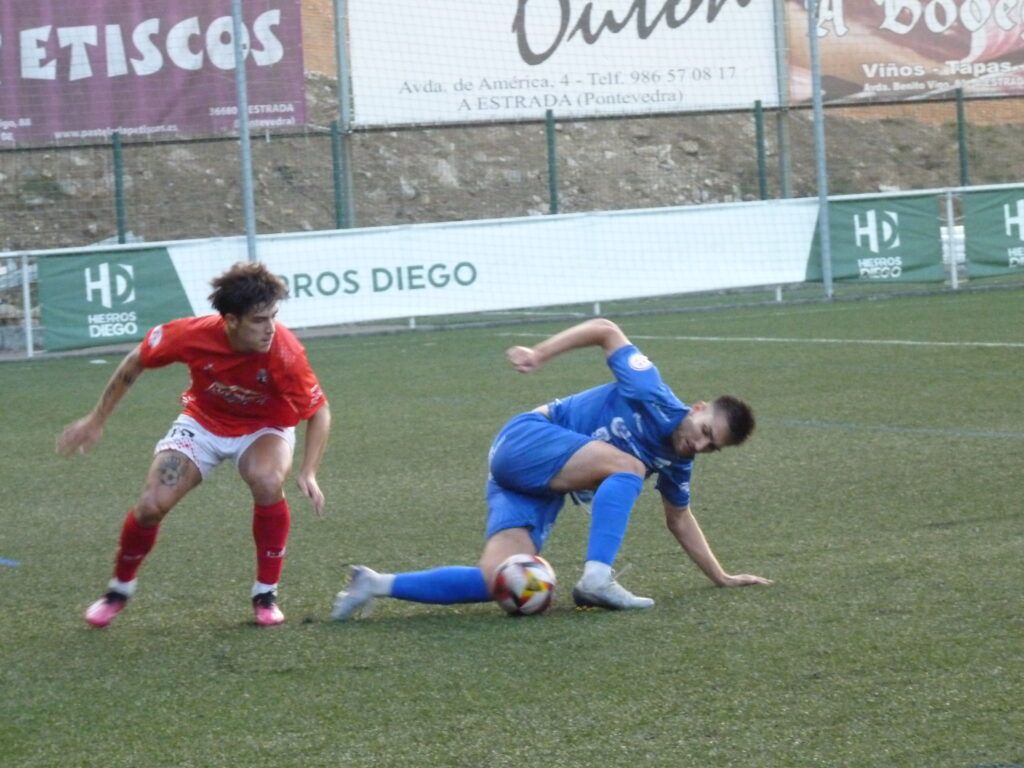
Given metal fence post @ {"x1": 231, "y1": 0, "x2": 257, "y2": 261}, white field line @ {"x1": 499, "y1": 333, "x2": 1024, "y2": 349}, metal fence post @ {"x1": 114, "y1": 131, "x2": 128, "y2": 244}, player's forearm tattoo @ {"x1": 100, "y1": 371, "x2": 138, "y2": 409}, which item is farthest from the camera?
metal fence post @ {"x1": 114, "y1": 131, "x2": 128, "y2": 244}

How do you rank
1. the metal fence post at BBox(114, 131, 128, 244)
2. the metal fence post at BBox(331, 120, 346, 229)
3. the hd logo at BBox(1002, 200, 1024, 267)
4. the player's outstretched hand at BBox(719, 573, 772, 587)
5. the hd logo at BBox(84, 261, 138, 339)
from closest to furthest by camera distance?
1. the player's outstretched hand at BBox(719, 573, 772, 587)
2. the hd logo at BBox(84, 261, 138, 339)
3. the metal fence post at BBox(114, 131, 128, 244)
4. the metal fence post at BBox(331, 120, 346, 229)
5. the hd logo at BBox(1002, 200, 1024, 267)

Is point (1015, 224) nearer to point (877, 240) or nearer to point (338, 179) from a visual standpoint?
point (877, 240)

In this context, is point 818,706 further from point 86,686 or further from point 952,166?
point 952,166

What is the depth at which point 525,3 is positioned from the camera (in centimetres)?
2248

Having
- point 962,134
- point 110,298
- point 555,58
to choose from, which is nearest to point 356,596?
point 110,298

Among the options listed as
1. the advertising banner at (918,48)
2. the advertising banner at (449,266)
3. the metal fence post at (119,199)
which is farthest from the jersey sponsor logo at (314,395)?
the advertising banner at (918,48)

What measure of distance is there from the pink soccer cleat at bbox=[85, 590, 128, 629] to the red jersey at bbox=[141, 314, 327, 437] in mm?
609

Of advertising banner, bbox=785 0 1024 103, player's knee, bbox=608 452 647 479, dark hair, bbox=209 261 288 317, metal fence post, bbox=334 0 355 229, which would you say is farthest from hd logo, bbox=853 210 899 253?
dark hair, bbox=209 261 288 317

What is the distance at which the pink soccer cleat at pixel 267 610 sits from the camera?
506 cm

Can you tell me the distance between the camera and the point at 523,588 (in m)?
4.98

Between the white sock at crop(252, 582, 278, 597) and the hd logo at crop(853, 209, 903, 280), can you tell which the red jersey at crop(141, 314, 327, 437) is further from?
the hd logo at crop(853, 209, 903, 280)

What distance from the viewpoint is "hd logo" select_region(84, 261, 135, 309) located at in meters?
16.0

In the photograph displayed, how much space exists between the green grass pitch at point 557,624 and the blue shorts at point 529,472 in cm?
31

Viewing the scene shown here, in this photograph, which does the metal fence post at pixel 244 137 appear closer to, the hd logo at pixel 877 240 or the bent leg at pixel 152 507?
the hd logo at pixel 877 240
